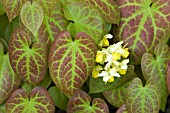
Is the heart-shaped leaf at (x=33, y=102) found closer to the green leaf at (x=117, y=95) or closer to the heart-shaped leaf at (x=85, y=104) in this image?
the heart-shaped leaf at (x=85, y=104)

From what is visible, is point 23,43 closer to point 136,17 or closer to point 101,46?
point 101,46

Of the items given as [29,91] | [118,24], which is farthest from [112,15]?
[29,91]

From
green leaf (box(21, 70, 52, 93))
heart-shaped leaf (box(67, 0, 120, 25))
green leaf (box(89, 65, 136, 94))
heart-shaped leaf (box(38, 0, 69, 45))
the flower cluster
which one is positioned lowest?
green leaf (box(21, 70, 52, 93))

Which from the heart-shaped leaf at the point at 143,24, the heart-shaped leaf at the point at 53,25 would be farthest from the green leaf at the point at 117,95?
the heart-shaped leaf at the point at 53,25

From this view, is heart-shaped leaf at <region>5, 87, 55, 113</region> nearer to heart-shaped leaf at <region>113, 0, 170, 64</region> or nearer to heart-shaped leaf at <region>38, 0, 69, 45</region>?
heart-shaped leaf at <region>38, 0, 69, 45</region>

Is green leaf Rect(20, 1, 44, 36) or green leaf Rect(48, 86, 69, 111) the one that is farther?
green leaf Rect(48, 86, 69, 111)

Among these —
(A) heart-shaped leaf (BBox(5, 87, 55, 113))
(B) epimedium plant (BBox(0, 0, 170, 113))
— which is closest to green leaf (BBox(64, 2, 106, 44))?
(B) epimedium plant (BBox(0, 0, 170, 113))
